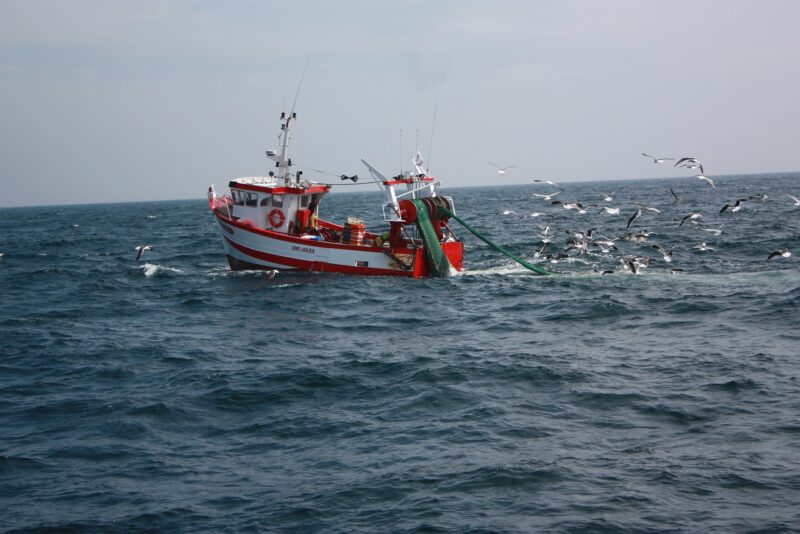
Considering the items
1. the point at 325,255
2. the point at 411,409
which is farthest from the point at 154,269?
the point at 411,409

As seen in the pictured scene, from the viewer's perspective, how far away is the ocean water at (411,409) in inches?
398

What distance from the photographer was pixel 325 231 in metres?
32.8

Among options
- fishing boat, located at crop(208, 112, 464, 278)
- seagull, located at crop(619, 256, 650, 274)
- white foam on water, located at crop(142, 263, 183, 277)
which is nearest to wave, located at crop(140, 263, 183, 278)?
white foam on water, located at crop(142, 263, 183, 277)

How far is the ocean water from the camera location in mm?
10102

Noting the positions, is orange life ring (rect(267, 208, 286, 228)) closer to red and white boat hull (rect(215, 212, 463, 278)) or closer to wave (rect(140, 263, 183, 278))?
red and white boat hull (rect(215, 212, 463, 278))

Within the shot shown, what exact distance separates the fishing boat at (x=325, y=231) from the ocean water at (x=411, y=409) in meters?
2.62

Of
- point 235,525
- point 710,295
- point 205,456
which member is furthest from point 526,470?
point 710,295

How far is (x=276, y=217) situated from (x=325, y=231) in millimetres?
2385

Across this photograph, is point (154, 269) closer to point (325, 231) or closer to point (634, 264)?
point (325, 231)

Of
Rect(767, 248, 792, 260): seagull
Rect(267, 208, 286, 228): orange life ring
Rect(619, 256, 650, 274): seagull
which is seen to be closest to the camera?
Rect(767, 248, 792, 260): seagull

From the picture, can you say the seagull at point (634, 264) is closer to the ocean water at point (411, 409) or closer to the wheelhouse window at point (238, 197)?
the ocean water at point (411, 409)

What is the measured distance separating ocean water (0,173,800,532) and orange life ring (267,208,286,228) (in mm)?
5145

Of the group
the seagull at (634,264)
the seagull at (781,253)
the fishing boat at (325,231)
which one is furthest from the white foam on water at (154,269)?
the seagull at (781,253)

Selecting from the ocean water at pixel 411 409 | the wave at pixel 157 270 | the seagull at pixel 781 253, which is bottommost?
the ocean water at pixel 411 409
